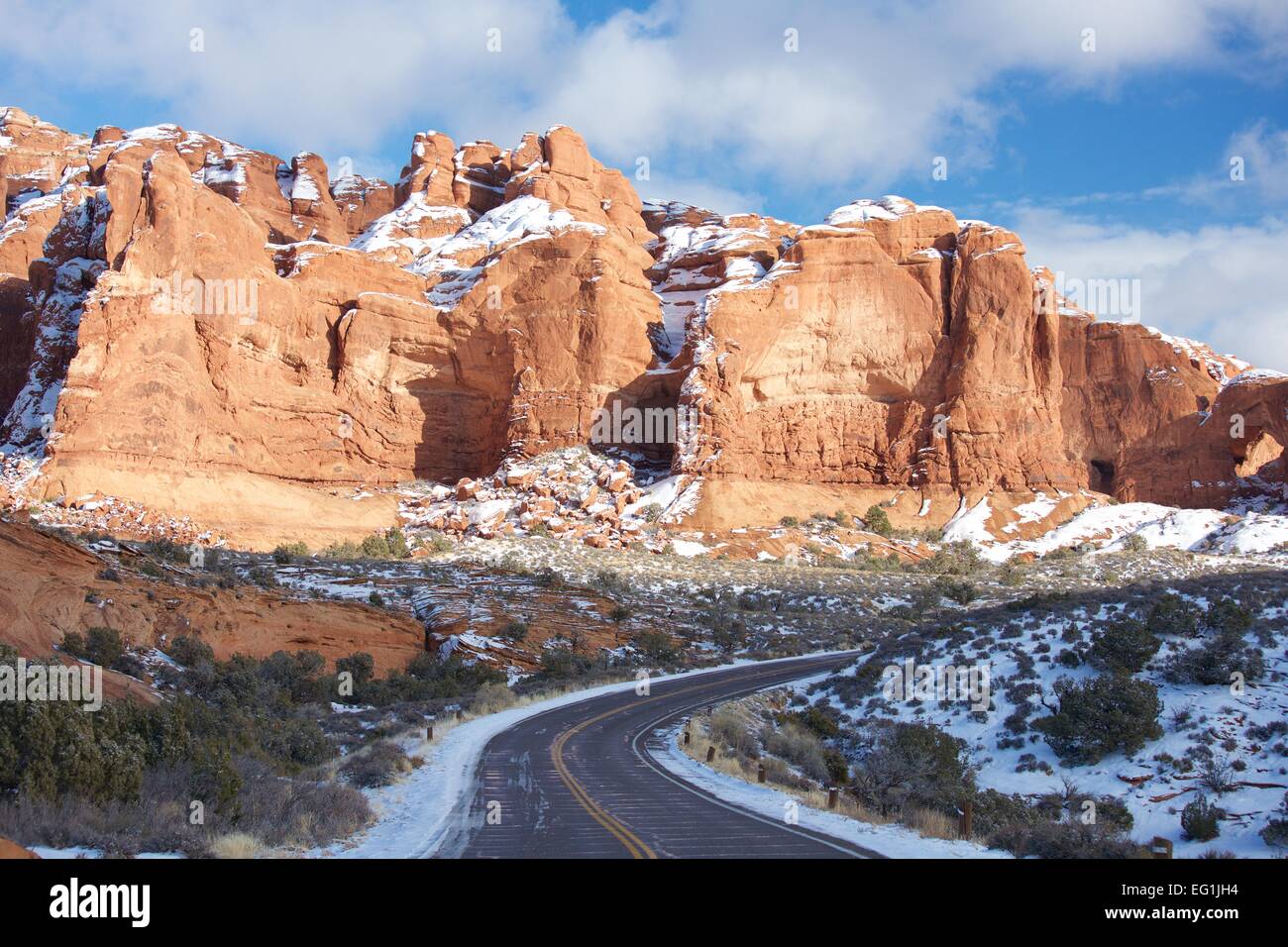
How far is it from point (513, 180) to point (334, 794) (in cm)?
9583

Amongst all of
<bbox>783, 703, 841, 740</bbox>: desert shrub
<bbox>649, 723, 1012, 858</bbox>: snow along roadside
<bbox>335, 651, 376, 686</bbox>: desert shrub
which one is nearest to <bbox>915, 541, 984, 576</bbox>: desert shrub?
<bbox>783, 703, 841, 740</bbox>: desert shrub

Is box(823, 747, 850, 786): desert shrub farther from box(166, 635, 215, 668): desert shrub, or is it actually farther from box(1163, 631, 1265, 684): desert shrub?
box(166, 635, 215, 668): desert shrub

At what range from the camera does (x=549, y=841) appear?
938 centimetres

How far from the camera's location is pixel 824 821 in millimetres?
11508

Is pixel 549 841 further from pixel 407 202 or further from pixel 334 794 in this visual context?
pixel 407 202

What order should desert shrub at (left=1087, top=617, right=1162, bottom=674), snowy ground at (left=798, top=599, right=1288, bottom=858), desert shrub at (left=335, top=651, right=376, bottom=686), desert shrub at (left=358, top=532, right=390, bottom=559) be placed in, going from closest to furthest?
snowy ground at (left=798, top=599, right=1288, bottom=858) → desert shrub at (left=1087, top=617, right=1162, bottom=674) → desert shrub at (left=335, top=651, right=376, bottom=686) → desert shrub at (left=358, top=532, right=390, bottom=559)

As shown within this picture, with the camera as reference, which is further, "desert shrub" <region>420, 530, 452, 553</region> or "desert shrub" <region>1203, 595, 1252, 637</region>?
"desert shrub" <region>420, 530, 452, 553</region>

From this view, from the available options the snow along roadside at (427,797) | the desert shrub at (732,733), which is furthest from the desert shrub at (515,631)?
the desert shrub at (732,733)

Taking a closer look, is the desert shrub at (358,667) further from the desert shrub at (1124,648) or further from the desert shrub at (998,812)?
the desert shrub at (1124,648)

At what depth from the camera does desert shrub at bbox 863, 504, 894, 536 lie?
206ft

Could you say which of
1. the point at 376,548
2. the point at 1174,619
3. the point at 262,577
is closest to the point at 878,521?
the point at 376,548

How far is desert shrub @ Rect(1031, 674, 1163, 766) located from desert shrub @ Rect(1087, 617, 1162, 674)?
1.19 meters
